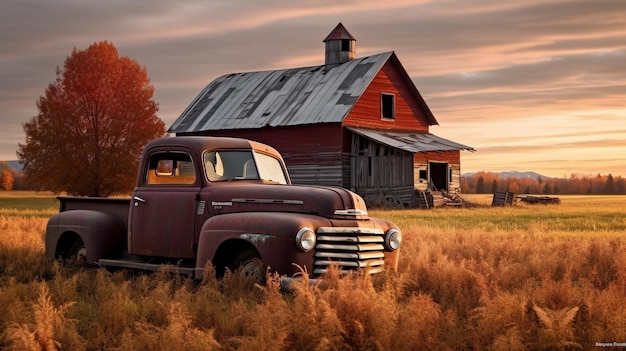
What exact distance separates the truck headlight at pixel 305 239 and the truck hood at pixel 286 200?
1.62ft

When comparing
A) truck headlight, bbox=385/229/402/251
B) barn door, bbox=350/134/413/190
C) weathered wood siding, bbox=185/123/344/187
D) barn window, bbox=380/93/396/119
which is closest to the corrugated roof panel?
weathered wood siding, bbox=185/123/344/187

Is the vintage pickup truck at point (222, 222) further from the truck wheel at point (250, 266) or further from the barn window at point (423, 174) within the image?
the barn window at point (423, 174)

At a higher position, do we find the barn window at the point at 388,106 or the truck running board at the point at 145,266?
the barn window at the point at 388,106

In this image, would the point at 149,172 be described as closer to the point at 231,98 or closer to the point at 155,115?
the point at 231,98

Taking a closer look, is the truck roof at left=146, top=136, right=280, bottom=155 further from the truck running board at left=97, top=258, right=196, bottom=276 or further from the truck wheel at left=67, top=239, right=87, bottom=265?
the truck wheel at left=67, top=239, right=87, bottom=265

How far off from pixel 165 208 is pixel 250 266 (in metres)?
1.89

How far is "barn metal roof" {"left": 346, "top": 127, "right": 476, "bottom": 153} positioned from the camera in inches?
1358

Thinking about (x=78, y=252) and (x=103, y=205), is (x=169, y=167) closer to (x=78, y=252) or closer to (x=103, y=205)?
(x=103, y=205)

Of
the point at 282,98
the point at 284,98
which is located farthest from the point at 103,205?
the point at 282,98

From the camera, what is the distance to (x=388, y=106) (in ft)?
129

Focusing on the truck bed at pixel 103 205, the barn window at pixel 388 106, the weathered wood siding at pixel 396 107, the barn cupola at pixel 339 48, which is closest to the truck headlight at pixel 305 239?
the truck bed at pixel 103 205

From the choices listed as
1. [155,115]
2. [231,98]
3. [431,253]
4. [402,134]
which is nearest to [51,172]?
[155,115]

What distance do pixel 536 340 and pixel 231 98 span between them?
1381 inches

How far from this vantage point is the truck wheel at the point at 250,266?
8320 millimetres
